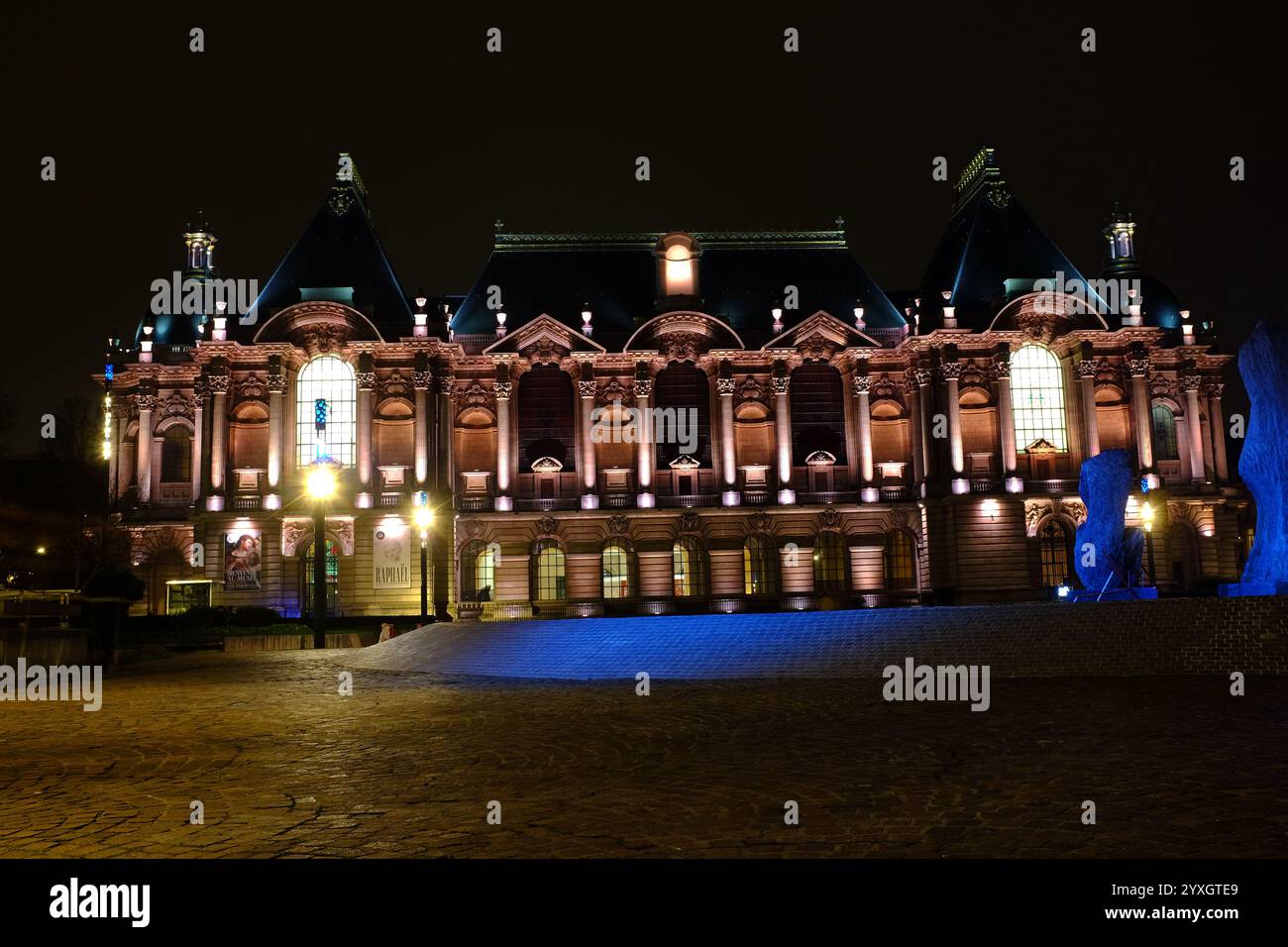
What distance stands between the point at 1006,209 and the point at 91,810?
5765 cm

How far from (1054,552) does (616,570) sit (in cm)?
2157

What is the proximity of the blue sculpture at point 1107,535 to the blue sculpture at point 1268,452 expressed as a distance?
12.3 ft

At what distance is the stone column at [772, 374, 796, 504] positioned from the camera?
173 ft

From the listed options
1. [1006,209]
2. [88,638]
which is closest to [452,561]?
[88,638]

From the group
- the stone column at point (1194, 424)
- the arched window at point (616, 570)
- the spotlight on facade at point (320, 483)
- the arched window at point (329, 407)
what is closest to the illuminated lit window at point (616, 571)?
the arched window at point (616, 570)

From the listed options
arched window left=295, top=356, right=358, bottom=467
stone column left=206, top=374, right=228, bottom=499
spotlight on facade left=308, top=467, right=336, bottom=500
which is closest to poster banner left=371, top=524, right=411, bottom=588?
arched window left=295, top=356, right=358, bottom=467

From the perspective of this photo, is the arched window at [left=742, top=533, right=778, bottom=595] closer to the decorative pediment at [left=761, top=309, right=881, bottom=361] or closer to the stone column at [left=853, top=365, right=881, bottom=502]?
the stone column at [left=853, top=365, right=881, bottom=502]

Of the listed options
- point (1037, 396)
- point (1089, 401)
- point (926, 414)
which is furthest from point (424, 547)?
point (1089, 401)

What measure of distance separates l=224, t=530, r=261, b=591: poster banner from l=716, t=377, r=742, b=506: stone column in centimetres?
2257

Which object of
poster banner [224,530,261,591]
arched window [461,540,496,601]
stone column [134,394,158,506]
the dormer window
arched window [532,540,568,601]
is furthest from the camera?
the dormer window

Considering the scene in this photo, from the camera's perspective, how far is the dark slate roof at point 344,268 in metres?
52.7

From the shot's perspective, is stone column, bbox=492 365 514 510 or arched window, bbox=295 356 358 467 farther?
stone column, bbox=492 365 514 510

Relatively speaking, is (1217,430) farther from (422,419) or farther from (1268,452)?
(422,419)

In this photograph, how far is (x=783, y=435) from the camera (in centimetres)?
5291
